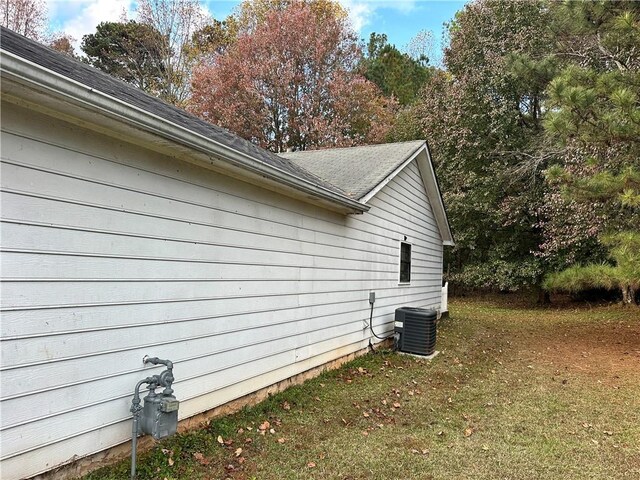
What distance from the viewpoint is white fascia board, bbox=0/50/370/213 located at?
213 cm

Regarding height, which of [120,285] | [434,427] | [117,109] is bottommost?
[434,427]

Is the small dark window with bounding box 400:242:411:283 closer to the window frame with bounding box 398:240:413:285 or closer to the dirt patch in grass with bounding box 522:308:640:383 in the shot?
the window frame with bounding box 398:240:413:285

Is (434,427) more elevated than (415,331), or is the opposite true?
(415,331)

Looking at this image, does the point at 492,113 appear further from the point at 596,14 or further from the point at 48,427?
the point at 48,427

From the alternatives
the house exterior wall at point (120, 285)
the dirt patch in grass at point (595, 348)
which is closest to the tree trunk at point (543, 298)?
the dirt patch in grass at point (595, 348)

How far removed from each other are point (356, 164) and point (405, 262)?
236 centimetres

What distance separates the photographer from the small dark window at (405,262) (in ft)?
29.1

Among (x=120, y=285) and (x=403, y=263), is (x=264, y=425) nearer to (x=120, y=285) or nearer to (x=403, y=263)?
(x=120, y=285)

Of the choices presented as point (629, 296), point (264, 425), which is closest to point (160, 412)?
point (264, 425)

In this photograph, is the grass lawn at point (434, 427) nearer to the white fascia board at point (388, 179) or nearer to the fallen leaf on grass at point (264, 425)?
the fallen leaf on grass at point (264, 425)

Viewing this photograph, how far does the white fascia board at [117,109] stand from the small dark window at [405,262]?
4.94m

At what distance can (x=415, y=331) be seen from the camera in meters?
7.30

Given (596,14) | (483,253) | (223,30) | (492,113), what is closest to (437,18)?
(492,113)

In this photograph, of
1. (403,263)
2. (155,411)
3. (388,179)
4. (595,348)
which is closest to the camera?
(155,411)
